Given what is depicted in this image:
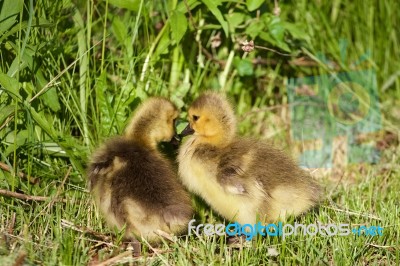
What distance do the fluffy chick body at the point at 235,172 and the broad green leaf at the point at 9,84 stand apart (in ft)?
2.68

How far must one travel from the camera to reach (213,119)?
10.5 feet

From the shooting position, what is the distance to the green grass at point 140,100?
9.74 ft

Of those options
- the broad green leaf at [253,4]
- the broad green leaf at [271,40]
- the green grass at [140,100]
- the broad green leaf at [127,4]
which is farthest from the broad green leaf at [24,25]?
the broad green leaf at [271,40]

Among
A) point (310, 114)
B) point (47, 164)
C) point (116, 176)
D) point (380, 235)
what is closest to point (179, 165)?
point (116, 176)

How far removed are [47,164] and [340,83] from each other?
2.20 meters

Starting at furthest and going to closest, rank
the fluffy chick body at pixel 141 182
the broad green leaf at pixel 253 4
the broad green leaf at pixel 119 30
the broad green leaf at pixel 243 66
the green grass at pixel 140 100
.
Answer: the broad green leaf at pixel 243 66 → the broad green leaf at pixel 253 4 → the broad green leaf at pixel 119 30 → the green grass at pixel 140 100 → the fluffy chick body at pixel 141 182

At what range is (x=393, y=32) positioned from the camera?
17.3 ft

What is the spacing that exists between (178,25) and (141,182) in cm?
108

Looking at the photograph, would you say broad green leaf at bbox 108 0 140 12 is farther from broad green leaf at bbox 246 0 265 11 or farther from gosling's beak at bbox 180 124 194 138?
gosling's beak at bbox 180 124 194 138

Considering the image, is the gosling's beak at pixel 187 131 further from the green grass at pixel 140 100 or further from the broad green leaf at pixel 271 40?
the broad green leaf at pixel 271 40

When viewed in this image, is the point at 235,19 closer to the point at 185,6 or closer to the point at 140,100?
the point at 185,6

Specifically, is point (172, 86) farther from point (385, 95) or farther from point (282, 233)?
point (385, 95)

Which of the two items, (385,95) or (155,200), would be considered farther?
(385,95)

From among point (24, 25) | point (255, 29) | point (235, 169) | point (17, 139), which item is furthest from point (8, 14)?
point (255, 29)
